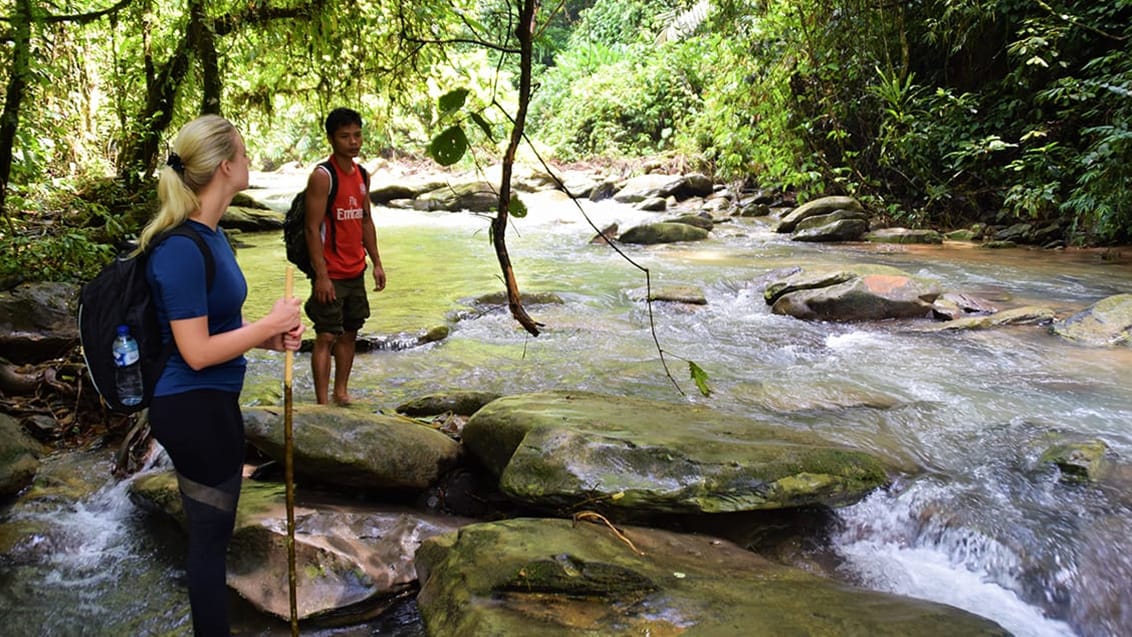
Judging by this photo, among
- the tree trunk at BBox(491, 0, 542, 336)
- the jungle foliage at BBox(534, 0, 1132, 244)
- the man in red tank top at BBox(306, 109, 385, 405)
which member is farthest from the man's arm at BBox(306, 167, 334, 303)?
the jungle foliage at BBox(534, 0, 1132, 244)

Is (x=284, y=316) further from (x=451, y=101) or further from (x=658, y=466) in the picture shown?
(x=658, y=466)

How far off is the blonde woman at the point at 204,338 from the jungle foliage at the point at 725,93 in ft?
2.24

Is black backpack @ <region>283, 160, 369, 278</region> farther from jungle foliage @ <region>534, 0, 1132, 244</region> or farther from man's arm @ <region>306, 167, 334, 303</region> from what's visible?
jungle foliage @ <region>534, 0, 1132, 244</region>

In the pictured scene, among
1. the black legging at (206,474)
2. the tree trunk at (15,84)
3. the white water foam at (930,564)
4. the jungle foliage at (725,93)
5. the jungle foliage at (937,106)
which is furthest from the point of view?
the jungle foliage at (937,106)

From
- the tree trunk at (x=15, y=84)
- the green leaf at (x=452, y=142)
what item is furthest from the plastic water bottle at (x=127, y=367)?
the tree trunk at (x=15, y=84)

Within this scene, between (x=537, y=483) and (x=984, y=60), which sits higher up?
(x=984, y=60)

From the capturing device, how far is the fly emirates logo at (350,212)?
4.07m

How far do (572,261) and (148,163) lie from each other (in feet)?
18.5

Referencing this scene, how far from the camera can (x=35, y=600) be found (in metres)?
2.87

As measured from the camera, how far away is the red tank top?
13.3 ft

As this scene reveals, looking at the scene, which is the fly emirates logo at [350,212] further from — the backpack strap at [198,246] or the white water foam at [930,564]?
the white water foam at [930,564]

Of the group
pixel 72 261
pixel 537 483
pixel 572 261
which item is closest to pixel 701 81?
pixel 572 261

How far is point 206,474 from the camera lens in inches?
82.5

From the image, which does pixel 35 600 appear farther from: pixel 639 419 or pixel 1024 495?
pixel 1024 495
